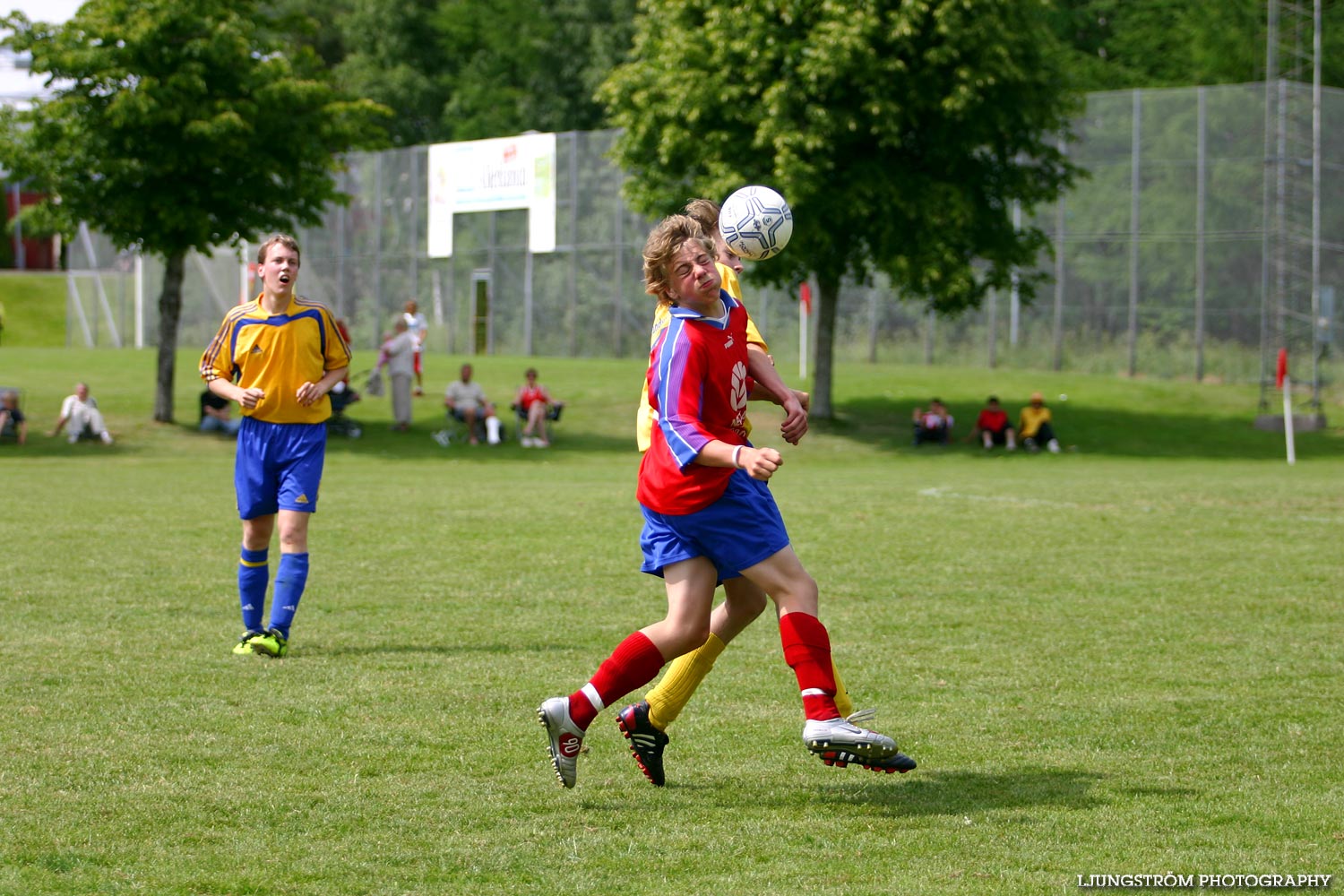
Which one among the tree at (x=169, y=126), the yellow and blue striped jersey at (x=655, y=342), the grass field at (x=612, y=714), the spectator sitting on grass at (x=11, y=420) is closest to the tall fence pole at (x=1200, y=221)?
the tree at (x=169, y=126)

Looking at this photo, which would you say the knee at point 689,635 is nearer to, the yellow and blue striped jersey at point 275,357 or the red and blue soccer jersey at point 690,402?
the red and blue soccer jersey at point 690,402

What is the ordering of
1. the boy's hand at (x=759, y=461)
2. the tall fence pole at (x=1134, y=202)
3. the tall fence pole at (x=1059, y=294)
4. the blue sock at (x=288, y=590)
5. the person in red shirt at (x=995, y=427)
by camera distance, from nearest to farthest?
the boy's hand at (x=759, y=461) → the blue sock at (x=288, y=590) → the person in red shirt at (x=995, y=427) → the tall fence pole at (x=1134, y=202) → the tall fence pole at (x=1059, y=294)

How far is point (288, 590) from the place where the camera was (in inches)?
315

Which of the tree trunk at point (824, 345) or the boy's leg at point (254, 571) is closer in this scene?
the boy's leg at point (254, 571)

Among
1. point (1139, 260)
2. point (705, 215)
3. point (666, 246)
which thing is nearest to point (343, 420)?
point (1139, 260)

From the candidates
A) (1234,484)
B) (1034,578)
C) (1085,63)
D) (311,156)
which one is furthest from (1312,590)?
(1085,63)

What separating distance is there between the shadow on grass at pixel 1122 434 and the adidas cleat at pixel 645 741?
2193cm

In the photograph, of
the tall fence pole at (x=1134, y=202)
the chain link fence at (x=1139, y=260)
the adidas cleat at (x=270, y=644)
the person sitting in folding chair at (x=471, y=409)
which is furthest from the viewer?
the tall fence pole at (x=1134, y=202)

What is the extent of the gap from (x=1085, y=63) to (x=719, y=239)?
161 feet

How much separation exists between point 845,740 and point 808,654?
37cm

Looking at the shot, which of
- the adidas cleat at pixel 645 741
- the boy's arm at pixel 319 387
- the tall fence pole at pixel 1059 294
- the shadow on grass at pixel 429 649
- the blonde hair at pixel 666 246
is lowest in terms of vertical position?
the shadow on grass at pixel 429 649

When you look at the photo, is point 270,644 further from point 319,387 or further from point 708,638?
point 708,638

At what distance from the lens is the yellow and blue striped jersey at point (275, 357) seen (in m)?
8.09

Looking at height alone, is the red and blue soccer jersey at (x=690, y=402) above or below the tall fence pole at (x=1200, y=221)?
below
